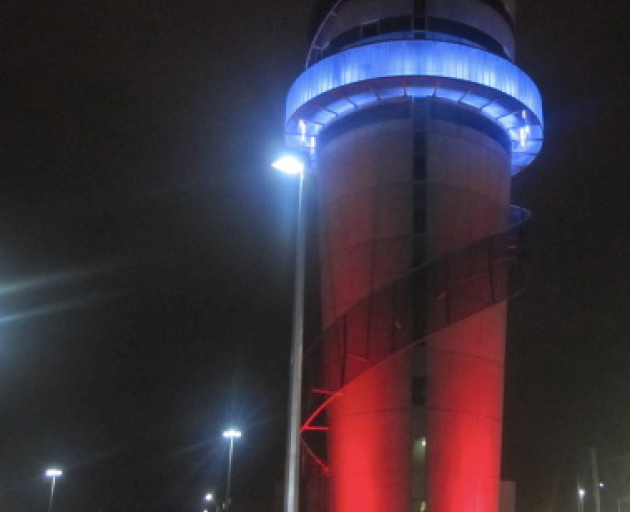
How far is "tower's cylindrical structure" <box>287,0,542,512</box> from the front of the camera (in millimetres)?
29047

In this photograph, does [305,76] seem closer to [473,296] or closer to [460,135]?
[460,135]

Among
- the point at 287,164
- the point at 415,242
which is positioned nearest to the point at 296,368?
the point at 287,164

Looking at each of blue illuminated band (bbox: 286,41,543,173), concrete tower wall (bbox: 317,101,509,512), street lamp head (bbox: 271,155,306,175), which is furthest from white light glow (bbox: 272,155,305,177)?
blue illuminated band (bbox: 286,41,543,173)

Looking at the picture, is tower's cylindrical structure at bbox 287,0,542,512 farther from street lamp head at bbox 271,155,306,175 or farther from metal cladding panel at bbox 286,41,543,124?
street lamp head at bbox 271,155,306,175

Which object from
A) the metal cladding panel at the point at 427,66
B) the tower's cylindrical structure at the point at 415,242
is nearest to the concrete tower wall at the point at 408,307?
the tower's cylindrical structure at the point at 415,242

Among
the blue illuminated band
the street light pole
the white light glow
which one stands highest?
the blue illuminated band

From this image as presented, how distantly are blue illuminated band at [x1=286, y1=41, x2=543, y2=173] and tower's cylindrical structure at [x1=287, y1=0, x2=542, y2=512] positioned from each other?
0.05 m

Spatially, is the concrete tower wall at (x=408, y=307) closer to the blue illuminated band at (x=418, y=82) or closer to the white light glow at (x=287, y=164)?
the blue illuminated band at (x=418, y=82)

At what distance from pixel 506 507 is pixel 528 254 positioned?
9223 mm

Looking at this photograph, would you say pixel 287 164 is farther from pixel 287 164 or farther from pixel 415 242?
pixel 415 242

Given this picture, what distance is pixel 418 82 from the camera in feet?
101

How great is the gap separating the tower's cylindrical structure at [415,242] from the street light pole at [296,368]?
1163 cm

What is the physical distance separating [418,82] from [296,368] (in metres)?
16.2

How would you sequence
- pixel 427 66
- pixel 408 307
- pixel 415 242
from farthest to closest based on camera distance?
pixel 427 66 < pixel 415 242 < pixel 408 307
